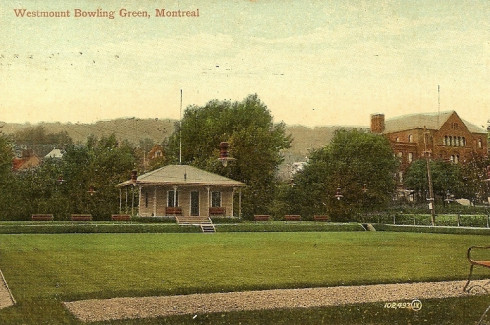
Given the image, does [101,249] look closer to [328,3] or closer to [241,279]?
[241,279]

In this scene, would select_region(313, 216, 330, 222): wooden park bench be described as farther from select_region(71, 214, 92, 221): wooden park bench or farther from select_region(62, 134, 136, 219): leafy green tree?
select_region(71, 214, 92, 221): wooden park bench

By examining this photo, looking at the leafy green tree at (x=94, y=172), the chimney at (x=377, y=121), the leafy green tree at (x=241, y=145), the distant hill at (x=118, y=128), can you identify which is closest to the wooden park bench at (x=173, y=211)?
the leafy green tree at (x=241, y=145)

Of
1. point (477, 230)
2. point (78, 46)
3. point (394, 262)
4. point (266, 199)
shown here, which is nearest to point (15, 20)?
point (78, 46)

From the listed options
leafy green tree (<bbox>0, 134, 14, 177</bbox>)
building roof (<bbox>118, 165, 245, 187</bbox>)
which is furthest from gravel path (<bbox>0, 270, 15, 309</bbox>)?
building roof (<bbox>118, 165, 245, 187</bbox>)

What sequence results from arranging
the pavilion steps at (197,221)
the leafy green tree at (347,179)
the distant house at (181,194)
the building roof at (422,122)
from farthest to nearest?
the pavilion steps at (197,221) → the distant house at (181,194) → the leafy green tree at (347,179) → the building roof at (422,122)

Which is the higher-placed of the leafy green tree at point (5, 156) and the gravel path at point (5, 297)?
the leafy green tree at point (5, 156)

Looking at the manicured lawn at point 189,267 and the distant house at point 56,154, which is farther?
the distant house at point 56,154

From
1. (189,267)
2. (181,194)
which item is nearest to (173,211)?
(181,194)

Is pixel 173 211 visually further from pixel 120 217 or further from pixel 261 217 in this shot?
pixel 261 217

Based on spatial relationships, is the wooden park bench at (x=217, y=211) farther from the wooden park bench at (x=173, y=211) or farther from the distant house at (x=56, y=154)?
the distant house at (x=56, y=154)
